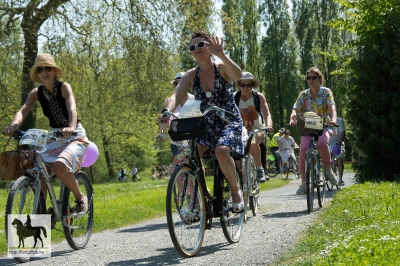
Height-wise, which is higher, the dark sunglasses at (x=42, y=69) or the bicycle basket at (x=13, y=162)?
the dark sunglasses at (x=42, y=69)

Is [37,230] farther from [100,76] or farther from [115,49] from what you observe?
[100,76]

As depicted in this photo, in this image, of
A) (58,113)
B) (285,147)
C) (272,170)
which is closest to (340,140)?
(58,113)

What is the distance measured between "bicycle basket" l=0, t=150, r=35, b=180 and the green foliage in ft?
24.1

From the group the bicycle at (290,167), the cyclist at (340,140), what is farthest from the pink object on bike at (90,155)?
Result: the bicycle at (290,167)

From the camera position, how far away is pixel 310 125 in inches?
405

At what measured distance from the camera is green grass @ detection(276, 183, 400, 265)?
4734 millimetres

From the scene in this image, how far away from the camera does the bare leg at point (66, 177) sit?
23.4 feet

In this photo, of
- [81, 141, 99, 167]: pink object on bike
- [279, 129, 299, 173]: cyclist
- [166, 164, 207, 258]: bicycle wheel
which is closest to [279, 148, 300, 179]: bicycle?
[279, 129, 299, 173]: cyclist

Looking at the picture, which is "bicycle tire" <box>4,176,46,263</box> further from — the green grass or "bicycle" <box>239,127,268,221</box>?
"bicycle" <box>239,127,268,221</box>

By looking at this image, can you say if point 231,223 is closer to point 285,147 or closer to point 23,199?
point 23,199

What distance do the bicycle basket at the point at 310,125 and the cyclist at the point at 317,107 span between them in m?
0.15

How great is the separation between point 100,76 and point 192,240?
20188 mm

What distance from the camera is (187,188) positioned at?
6461 millimetres

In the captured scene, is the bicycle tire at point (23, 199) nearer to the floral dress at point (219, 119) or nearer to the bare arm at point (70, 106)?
the bare arm at point (70, 106)
